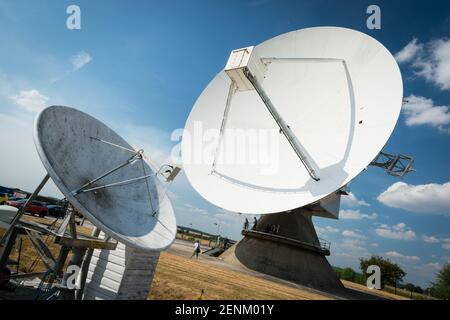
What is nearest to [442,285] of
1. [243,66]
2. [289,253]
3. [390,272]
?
[390,272]

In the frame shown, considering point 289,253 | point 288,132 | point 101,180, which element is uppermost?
point 288,132

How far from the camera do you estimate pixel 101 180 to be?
36.1 ft

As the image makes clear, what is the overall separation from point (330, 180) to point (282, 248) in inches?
575

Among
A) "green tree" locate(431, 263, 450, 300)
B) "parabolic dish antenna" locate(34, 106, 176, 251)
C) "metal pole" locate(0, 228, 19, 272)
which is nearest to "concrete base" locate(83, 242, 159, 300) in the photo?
"parabolic dish antenna" locate(34, 106, 176, 251)

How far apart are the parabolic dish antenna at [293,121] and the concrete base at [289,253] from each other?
38.7 feet

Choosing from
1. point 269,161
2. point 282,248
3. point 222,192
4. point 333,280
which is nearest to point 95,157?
point 222,192

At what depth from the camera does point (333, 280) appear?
2861 cm

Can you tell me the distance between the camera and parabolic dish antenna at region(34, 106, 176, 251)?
323 inches

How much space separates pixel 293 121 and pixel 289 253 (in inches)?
561

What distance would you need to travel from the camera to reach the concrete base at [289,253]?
27.1 metres

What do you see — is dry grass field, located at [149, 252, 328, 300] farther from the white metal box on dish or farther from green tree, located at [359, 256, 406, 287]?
green tree, located at [359, 256, 406, 287]

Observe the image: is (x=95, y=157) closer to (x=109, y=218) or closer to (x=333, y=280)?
(x=109, y=218)

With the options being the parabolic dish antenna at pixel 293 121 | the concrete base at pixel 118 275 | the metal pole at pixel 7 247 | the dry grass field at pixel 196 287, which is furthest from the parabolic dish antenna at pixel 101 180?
the parabolic dish antenna at pixel 293 121

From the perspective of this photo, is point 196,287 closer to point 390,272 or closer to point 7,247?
point 7,247
